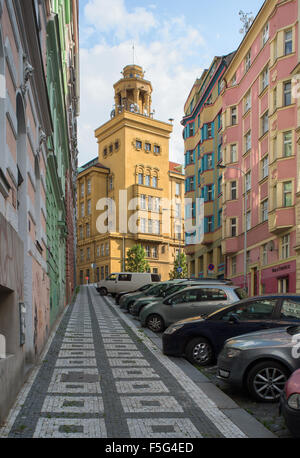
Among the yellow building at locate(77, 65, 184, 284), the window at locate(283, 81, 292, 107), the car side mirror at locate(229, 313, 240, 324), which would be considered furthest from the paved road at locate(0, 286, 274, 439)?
the yellow building at locate(77, 65, 184, 284)

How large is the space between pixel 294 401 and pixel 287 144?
24649mm

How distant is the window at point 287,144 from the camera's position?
2855 cm

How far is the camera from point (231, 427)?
6684mm

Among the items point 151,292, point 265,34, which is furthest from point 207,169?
point 151,292

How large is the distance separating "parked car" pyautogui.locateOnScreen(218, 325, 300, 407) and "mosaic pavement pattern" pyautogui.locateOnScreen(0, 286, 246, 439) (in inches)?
27.8

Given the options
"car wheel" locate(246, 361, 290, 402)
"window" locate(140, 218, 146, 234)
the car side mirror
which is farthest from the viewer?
"window" locate(140, 218, 146, 234)

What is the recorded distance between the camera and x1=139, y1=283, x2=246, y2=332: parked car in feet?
48.5

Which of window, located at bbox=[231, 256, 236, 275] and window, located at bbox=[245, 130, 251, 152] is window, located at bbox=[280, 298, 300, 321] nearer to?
window, located at bbox=[245, 130, 251, 152]

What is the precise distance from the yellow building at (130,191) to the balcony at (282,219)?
162 feet

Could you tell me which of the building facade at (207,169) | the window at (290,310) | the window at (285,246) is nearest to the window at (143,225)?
the building facade at (207,169)

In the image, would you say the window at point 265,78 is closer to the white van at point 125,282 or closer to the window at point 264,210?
the window at point 264,210

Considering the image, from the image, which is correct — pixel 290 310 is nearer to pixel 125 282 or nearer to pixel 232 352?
pixel 232 352

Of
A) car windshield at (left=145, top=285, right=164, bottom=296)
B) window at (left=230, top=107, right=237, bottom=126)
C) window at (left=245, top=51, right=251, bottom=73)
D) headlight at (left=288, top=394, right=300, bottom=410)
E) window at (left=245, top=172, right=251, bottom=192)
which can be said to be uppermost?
window at (left=245, top=51, right=251, bottom=73)

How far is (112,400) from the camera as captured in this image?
8062 mm
